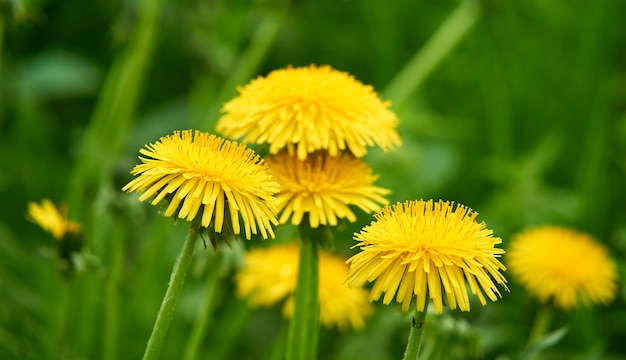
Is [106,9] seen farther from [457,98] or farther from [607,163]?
[607,163]

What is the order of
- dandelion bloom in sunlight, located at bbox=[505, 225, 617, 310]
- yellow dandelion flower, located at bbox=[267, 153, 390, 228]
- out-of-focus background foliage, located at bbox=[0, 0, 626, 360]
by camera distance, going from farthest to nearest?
out-of-focus background foliage, located at bbox=[0, 0, 626, 360]
dandelion bloom in sunlight, located at bbox=[505, 225, 617, 310]
yellow dandelion flower, located at bbox=[267, 153, 390, 228]

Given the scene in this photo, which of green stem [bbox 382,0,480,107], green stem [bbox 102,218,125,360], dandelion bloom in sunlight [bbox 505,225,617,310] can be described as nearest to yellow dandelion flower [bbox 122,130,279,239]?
green stem [bbox 102,218,125,360]

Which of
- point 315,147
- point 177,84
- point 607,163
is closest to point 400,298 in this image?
point 315,147

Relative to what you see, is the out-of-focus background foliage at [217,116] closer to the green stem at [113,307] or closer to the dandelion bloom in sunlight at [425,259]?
the green stem at [113,307]

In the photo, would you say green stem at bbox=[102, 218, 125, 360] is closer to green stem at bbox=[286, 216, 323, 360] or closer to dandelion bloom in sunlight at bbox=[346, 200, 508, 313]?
green stem at bbox=[286, 216, 323, 360]

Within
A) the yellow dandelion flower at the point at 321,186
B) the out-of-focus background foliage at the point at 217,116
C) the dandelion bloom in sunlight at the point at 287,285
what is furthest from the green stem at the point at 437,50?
the yellow dandelion flower at the point at 321,186

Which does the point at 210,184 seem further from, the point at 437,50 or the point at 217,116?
the point at 437,50

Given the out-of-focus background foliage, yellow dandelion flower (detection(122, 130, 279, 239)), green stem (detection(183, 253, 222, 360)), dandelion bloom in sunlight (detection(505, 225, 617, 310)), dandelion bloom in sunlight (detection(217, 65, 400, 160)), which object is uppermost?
the out-of-focus background foliage
